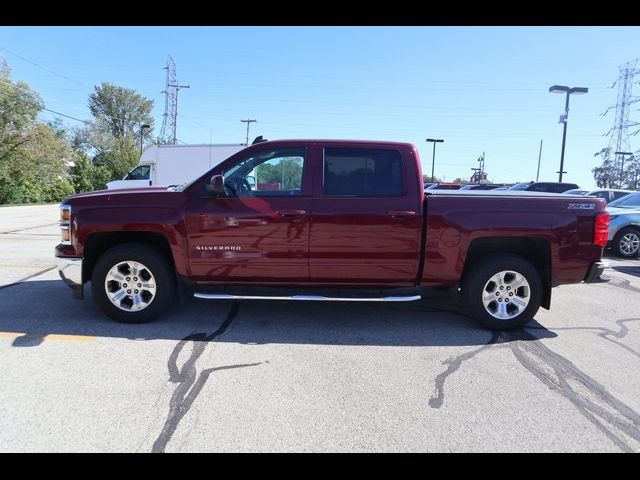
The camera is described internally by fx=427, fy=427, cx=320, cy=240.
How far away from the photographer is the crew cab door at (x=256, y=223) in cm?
447

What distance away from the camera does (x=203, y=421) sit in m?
2.82

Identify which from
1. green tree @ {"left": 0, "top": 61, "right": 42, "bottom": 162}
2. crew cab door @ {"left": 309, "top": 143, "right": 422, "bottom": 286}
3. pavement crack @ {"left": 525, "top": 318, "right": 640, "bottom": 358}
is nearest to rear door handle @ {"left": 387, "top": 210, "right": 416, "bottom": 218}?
crew cab door @ {"left": 309, "top": 143, "right": 422, "bottom": 286}

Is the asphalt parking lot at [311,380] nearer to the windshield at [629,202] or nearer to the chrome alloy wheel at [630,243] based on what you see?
the chrome alloy wheel at [630,243]

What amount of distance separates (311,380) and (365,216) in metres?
1.79

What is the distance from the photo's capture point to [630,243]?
9945 millimetres

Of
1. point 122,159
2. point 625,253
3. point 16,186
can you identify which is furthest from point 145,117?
point 625,253

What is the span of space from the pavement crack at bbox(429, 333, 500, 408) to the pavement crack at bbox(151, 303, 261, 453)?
150cm

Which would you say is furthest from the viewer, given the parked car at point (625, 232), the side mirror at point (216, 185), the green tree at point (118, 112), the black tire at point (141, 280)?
the green tree at point (118, 112)

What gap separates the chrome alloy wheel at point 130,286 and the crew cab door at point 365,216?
177 cm

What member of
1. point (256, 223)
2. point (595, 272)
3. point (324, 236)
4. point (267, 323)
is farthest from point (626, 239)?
point (256, 223)

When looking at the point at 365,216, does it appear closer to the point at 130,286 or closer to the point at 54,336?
the point at 130,286

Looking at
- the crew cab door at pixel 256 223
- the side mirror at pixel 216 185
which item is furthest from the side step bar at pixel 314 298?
the side mirror at pixel 216 185
